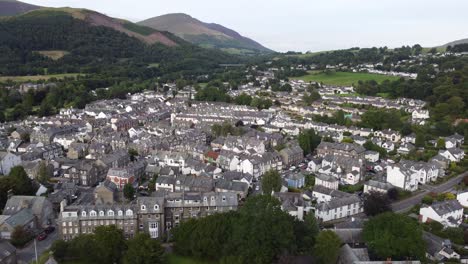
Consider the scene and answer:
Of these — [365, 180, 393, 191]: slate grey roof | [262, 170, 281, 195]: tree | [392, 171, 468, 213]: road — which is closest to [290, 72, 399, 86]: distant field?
[392, 171, 468, 213]: road

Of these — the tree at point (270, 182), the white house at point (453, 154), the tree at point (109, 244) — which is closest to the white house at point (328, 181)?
the tree at point (270, 182)

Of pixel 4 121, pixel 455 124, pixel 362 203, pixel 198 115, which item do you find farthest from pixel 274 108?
pixel 4 121

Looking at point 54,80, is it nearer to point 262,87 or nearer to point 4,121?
point 4,121

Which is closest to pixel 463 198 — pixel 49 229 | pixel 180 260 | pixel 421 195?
pixel 421 195

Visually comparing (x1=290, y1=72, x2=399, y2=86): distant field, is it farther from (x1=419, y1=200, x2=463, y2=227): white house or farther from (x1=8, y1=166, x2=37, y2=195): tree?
(x1=8, y1=166, x2=37, y2=195): tree

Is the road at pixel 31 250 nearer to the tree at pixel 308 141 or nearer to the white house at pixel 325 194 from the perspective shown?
the white house at pixel 325 194
